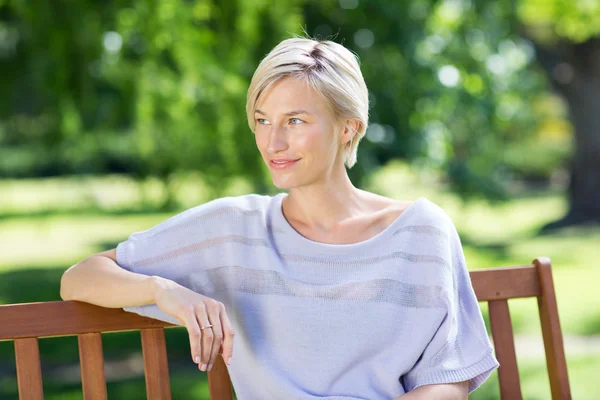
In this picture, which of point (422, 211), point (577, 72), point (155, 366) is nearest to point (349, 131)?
point (422, 211)

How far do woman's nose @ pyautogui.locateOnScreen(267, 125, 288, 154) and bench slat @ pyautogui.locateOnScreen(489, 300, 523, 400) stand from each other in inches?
29.6

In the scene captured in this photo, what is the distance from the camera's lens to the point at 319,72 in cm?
212

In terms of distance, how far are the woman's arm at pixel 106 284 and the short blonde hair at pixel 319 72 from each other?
0.52 metres

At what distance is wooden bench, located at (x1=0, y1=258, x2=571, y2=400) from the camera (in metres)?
2.16

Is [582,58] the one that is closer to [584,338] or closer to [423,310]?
[584,338]

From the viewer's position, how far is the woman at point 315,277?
211 centimetres

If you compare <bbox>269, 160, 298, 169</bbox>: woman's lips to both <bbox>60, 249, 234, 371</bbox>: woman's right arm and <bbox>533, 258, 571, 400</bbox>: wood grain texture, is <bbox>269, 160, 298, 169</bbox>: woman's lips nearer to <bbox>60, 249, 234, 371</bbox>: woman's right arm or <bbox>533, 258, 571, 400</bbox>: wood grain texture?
<bbox>60, 249, 234, 371</bbox>: woman's right arm

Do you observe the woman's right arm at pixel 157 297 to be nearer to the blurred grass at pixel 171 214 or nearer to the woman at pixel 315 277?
the woman at pixel 315 277

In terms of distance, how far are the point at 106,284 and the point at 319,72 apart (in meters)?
0.74

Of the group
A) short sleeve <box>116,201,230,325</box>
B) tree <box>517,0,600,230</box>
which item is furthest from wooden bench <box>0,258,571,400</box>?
tree <box>517,0,600,230</box>

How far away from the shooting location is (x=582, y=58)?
46.4 ft

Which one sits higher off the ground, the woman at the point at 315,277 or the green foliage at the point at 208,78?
the green foliage at the point at 208,78

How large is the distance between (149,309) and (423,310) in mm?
672

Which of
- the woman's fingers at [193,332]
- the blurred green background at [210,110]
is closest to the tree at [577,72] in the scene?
the blurred green background at [210,110]
